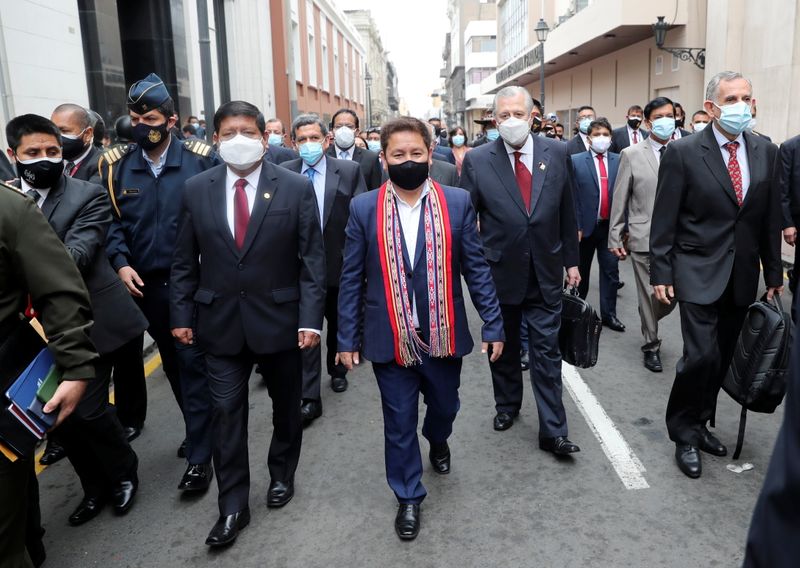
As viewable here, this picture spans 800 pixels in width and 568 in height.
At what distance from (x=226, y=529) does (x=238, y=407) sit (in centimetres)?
58

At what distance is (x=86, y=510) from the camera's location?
382cm

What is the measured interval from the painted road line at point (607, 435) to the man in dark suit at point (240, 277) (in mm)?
1924

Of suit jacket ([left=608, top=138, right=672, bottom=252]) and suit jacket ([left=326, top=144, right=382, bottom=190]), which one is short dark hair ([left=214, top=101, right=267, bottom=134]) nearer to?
suit jacket ([left=326, top=144, right=382, bottom=190])

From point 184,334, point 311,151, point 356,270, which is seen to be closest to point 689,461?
point 356,270

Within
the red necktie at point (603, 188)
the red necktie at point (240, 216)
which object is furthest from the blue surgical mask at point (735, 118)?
the red necktie at point (603, 188)

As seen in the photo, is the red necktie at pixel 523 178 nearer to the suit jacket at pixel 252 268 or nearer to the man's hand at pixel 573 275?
the man's hand at pixel 573 275

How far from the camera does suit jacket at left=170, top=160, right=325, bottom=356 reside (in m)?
3.60

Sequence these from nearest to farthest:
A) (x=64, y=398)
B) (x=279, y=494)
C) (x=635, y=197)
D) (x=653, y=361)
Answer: (x=64, y=398)
(x=279, y=494)
(x=653, y=361)
(x=635, y=197)

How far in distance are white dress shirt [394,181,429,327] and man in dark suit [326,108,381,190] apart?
324cm

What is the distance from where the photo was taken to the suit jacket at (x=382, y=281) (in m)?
3.55

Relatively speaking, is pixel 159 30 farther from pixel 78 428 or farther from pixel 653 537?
pixel 653 537

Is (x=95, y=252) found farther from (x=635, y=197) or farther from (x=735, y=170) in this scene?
(x=635, y=197)

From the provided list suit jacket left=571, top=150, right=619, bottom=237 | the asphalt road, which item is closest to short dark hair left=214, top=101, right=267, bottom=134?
the asphalt road

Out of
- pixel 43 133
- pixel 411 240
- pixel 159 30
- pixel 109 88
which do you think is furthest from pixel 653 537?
pixel 159 30
